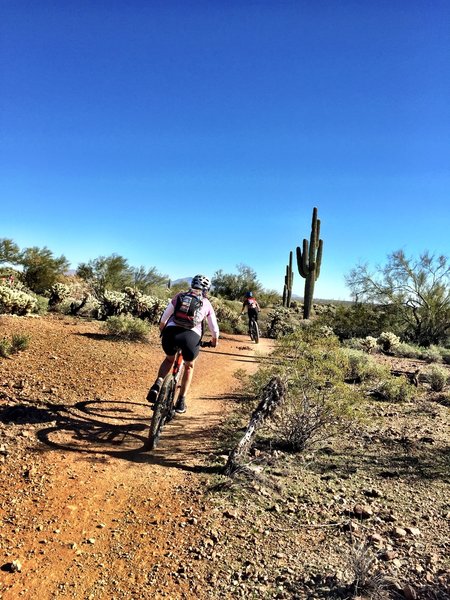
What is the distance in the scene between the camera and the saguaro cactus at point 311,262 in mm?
23016

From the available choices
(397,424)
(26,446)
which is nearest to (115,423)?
(26,446)

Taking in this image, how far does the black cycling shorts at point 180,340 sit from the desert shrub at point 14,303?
6.84 meters

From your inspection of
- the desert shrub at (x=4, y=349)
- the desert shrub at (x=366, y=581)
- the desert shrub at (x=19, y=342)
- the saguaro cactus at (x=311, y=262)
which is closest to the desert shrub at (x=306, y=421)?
the desert shrub at (x=366, y=581)

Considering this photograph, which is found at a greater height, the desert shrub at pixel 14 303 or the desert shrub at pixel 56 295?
the desert shrub at pixel 56 295

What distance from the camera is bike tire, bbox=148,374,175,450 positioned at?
4695mm

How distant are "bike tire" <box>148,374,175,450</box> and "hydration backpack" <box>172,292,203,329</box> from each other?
0.65m

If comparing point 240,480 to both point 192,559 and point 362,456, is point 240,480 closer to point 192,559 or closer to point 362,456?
point 192,559

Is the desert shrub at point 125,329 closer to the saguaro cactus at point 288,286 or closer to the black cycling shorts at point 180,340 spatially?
the black cycling shorts at point 180,340

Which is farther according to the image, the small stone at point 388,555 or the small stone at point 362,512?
the small stone at point 362,512

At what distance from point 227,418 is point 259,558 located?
3230 millimetres

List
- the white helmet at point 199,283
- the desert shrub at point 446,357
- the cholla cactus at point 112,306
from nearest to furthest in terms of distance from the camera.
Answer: the white helmet at point 199,283 → the cholla cactus at point 112,306 → the desert shrub at point 446,357

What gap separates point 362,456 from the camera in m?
5.30

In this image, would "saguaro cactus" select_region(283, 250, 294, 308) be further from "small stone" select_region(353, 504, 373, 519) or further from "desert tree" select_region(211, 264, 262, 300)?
"small stone" select_region(353, 504, 373, 519)

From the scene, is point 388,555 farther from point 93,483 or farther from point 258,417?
point 93,483
